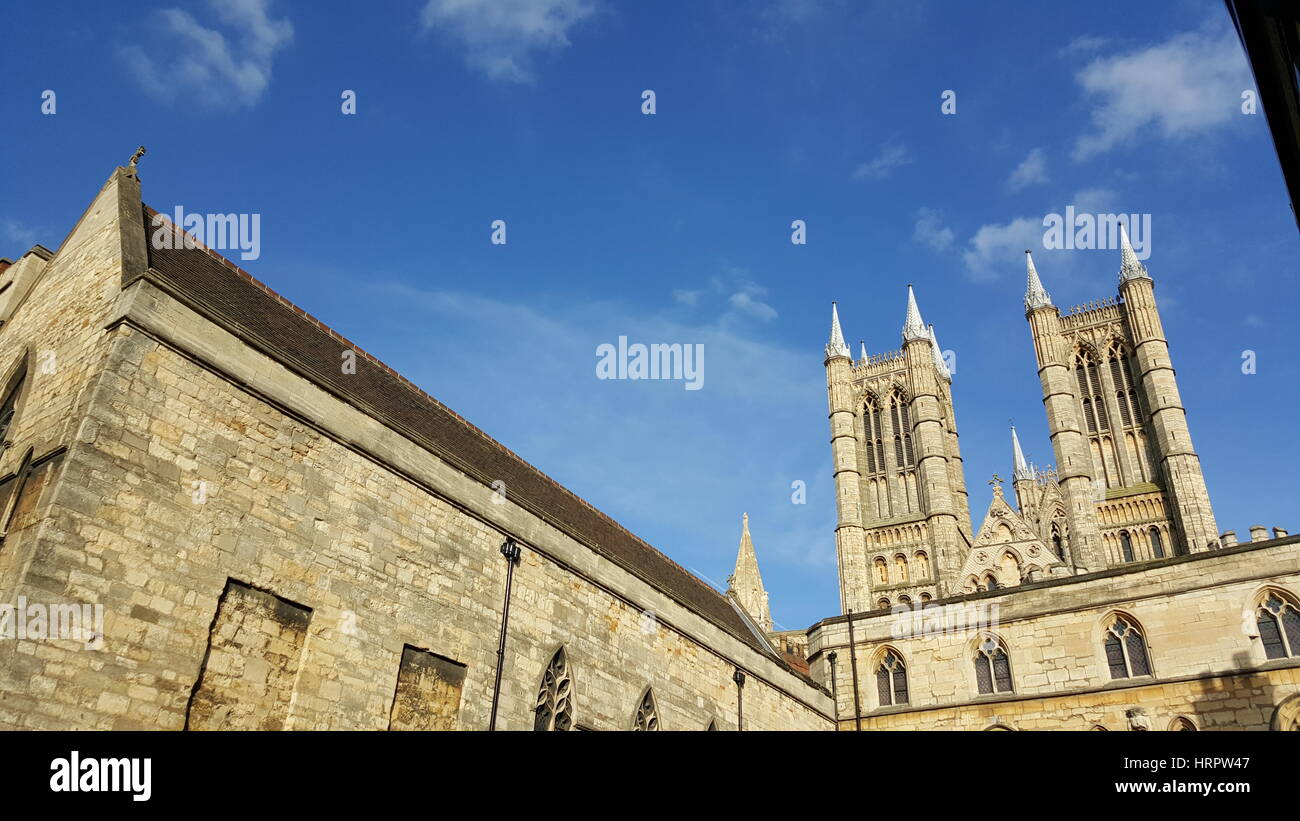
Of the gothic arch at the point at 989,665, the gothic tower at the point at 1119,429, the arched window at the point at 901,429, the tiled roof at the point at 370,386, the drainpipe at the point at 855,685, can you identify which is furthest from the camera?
the arched window at the point at 901,429

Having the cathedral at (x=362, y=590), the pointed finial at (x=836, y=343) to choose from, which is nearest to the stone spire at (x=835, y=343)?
the pointed finial at (x=836, y=343)

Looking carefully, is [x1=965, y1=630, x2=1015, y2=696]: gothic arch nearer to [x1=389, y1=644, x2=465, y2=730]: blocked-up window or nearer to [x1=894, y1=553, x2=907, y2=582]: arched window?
[x1=389, y1=644, x2=465, y2=730]: blocked-up window

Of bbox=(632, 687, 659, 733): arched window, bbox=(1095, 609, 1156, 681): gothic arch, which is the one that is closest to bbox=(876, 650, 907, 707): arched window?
bbox=(1095, 609, 1156, 681): gothic arch

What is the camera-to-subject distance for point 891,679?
24.1m

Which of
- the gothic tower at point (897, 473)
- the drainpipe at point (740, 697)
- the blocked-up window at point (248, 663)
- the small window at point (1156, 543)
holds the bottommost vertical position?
the blocked-up window at point (248, 663)

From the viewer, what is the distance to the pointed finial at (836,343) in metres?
69.8

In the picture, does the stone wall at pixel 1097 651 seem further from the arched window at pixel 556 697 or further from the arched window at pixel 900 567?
the arched window at pixel 900 567

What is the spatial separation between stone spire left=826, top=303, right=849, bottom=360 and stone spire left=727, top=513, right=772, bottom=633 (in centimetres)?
1852

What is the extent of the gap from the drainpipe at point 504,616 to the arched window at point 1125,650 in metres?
15.1

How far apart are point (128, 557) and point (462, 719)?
19.9 ft

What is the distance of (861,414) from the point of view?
68.9m

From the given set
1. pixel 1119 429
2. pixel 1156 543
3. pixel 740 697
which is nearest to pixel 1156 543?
pixel 1156 543

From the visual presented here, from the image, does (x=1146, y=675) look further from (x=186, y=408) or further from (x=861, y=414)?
(x=861, y=414)
